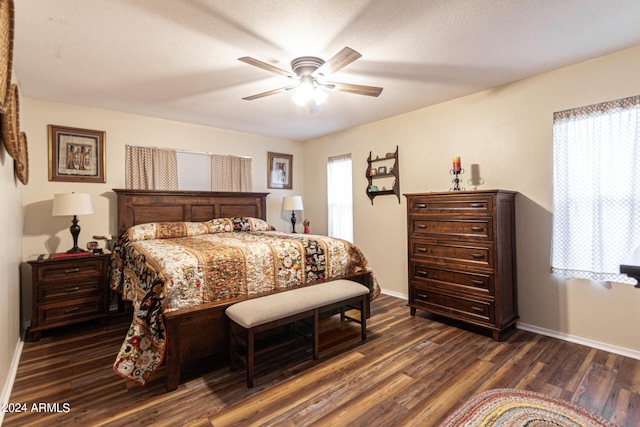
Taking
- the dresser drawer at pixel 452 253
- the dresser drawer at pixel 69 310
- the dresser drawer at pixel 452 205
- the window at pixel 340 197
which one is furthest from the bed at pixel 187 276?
the window at pixel 340 197

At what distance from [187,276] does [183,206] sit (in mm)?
2326

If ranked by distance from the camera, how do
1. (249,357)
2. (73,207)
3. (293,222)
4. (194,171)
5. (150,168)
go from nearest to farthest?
(249,357) < (73,207) < (150,168) < (194,171) < (293,222)

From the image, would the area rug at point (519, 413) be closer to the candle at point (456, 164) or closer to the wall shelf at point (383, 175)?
the candle at point (456, 164)

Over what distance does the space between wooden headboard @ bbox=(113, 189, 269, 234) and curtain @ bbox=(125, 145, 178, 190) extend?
7.0 inches

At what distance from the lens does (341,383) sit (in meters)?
2.14

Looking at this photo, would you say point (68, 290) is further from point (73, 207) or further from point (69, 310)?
point (73, 207)

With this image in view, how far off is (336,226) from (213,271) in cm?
299

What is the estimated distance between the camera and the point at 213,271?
2.32m

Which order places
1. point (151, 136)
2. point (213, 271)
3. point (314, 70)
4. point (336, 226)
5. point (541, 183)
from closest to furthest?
point (213, 271) < point (314, 70) < point (541, 183) < point (151, 136) < point (336, 226)

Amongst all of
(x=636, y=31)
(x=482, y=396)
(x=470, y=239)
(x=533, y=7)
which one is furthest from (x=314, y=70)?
(x=482, y=396)

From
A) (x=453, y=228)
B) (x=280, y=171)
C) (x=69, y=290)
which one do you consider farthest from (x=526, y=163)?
(x=69, y=290)

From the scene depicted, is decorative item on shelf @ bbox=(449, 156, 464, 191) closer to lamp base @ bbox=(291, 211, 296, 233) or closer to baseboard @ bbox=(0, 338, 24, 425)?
lamp base @ bbox=(291, 211, 296, 233)

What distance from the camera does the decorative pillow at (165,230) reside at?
349cm

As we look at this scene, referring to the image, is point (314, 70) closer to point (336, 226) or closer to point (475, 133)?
point (475, 133)
